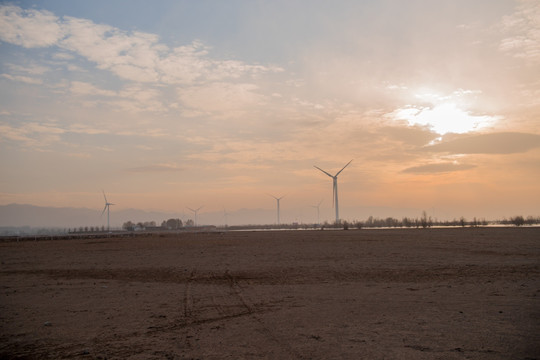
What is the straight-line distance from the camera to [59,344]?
411 inches

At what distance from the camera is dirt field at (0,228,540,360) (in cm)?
940

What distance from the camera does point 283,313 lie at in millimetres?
13023

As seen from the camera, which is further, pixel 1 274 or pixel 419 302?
pixel 1 274

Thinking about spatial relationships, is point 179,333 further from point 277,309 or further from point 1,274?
point 1,274

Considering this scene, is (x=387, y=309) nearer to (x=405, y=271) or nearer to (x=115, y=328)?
(x=115, y=328)

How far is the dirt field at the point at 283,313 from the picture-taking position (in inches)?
370

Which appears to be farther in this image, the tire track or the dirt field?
the dirt field

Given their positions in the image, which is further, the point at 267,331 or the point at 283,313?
A: the point at 283,313

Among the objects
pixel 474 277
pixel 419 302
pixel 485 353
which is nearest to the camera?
pixel 485 353

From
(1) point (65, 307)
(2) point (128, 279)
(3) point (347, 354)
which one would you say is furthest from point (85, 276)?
(3) point (347, 354)

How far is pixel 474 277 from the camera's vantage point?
19.1 metres

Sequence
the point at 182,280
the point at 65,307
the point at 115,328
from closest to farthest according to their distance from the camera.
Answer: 1. the point at 115,328
2. the point at 65,307
3. the point at 182,280

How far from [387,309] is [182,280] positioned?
11838mm

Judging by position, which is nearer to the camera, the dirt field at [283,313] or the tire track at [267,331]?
the tire track at [267,331]
